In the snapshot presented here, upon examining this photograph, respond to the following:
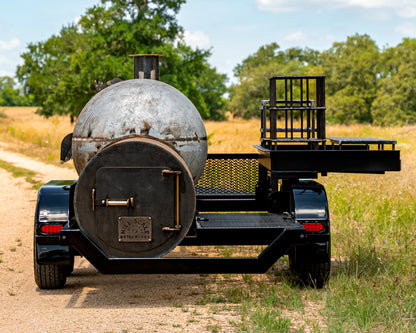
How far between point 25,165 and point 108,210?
53.8 ft

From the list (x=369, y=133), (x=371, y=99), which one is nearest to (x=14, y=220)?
(x=369, y=133)

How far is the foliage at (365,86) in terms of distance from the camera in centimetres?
4509

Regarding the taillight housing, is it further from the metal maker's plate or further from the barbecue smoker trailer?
the metal maker's plate

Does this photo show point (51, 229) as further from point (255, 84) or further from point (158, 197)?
point (255, 84)

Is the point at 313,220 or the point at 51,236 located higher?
the point at 313,220

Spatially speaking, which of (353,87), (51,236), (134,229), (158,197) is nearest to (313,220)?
(158,197)

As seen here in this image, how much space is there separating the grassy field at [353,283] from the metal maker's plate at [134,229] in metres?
1.04

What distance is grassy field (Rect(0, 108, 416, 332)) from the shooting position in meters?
5.09

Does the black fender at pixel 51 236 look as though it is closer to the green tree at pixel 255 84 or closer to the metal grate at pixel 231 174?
the metal grate at pixel 231 174

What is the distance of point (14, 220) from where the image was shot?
11.3m

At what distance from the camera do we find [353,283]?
20.2 feet

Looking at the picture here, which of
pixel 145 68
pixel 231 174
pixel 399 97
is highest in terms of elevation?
pixel 399 97

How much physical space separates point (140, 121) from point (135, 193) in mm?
915

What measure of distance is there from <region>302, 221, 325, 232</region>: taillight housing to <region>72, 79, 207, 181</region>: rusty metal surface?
1350 mm
